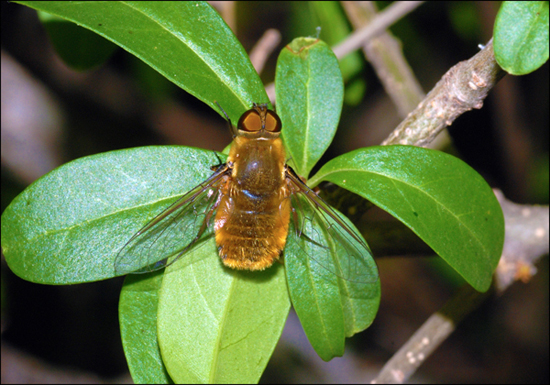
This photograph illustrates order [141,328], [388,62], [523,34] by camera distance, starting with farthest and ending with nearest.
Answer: [388,62], [141,328], [523,34]

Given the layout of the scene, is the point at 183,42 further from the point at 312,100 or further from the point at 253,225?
the point at 253,225

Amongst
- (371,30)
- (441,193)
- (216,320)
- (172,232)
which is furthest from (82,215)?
(371,30)

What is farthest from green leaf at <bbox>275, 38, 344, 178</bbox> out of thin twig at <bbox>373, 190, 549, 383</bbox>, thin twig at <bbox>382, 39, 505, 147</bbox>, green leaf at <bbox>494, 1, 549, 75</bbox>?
thin twig at <bbox>373, 190, 549, 383</bbox>

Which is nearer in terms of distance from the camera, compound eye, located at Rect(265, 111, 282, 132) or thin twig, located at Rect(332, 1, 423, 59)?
compound eye, located at Rect(265, 111, 282, 132)

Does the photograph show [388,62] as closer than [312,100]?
No

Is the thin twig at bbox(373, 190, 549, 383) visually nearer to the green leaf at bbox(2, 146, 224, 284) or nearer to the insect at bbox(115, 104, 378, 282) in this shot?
the insect at bbox(115, 104, 378, 282)

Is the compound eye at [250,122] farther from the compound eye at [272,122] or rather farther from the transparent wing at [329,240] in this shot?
the transparent wing at [329,240]
